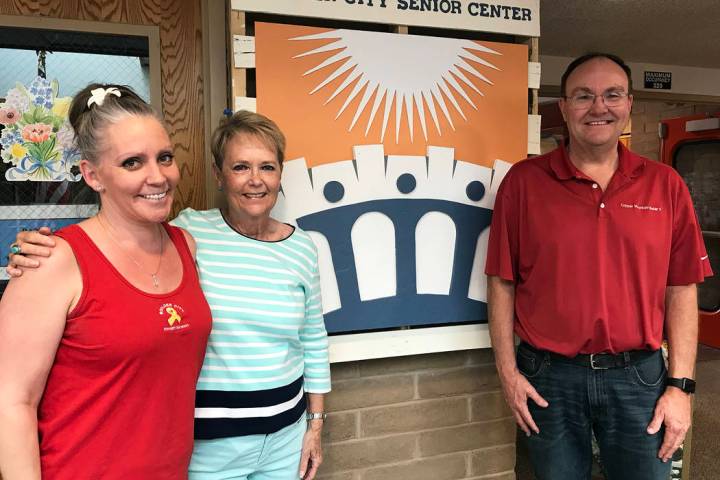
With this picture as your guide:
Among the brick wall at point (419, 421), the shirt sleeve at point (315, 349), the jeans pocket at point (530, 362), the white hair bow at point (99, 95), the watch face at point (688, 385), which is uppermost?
the white hair bow at point (99, 95)

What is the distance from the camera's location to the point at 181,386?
3.85ft

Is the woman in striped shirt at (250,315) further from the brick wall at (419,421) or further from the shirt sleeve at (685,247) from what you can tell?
the shirt sleeve at (685,247)

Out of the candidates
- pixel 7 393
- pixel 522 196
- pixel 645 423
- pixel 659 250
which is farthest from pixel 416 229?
pixel 7 393

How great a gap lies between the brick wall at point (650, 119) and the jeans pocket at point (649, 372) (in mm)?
4812

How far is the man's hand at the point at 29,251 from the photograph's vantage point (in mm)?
1006

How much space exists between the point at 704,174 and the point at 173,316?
580cm

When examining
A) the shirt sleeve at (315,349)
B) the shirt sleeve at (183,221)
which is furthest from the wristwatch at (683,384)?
the shirt sleeve at (183,221)

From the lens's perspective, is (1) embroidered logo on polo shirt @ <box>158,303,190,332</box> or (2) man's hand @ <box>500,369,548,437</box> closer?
(1) embroidered logo on polo shirt @ <box>158,303,190,332</box>

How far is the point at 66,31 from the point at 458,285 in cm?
166

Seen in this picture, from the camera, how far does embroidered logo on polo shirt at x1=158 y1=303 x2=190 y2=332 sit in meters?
1.12

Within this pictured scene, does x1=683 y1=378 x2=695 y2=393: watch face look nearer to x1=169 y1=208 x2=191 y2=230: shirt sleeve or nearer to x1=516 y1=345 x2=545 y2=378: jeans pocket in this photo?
x1=516 y1=345 x2=545 y2=378: jeans pocket

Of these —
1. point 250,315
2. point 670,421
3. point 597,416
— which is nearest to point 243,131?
point 250,315

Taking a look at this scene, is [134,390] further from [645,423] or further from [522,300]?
[645,423]

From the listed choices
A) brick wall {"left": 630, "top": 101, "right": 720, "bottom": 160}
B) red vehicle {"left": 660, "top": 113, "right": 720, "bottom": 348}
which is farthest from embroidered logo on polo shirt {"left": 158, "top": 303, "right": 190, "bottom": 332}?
brick wall {"left": 630, "top": 101, "right": 720, "bottom": 160}
